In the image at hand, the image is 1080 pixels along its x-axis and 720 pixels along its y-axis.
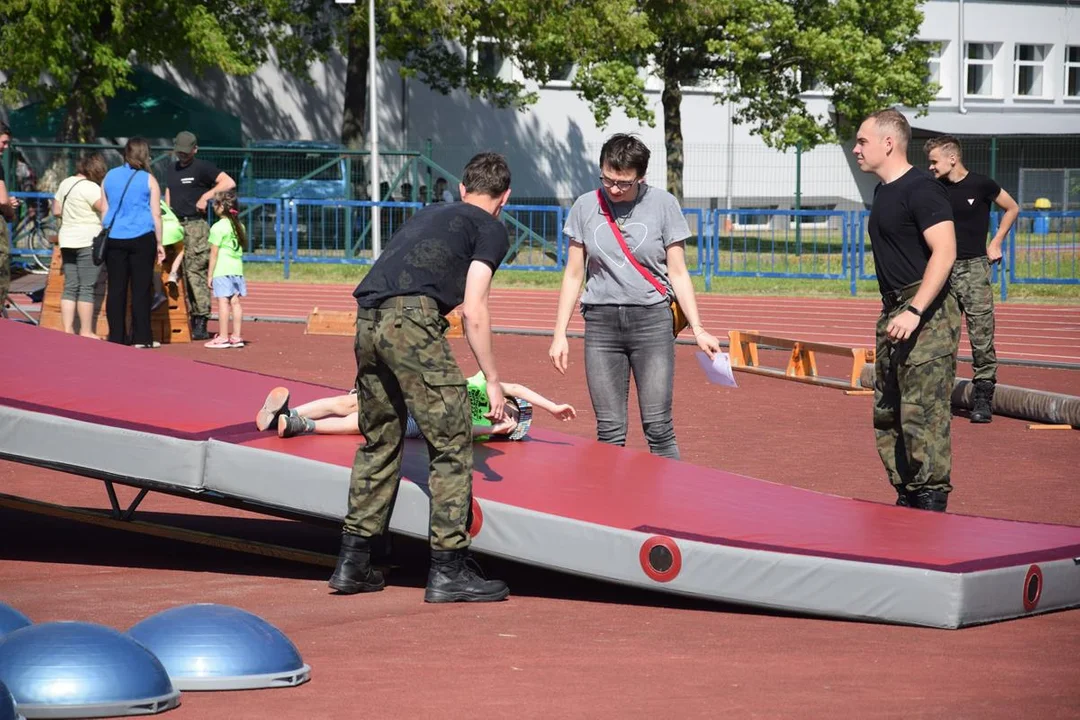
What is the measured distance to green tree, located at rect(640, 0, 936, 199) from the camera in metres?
35.2

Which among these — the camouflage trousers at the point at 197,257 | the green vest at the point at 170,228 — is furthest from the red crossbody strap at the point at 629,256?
the camouflage trousers at the point at 197,257

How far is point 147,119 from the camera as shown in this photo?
115 feet

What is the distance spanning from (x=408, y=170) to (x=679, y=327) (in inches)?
983

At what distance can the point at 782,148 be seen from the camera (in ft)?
120

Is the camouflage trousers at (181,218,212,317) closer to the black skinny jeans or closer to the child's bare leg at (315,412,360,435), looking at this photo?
the black skinny jeans

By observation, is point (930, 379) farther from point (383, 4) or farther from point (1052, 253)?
point (383, 4)

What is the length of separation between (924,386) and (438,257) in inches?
99.9

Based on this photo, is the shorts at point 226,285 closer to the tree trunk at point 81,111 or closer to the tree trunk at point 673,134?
the tree trunk at point 81,111

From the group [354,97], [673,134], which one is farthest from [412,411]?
[673,134]

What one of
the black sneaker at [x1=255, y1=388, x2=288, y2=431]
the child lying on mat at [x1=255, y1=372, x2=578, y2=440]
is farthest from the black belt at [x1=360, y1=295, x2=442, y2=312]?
the black sneaker at [x1=255, y1=388, x2=288, y2=431]

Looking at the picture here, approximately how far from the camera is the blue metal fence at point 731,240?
23.8 metres

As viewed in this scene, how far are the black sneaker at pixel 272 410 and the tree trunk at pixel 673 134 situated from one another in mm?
29657

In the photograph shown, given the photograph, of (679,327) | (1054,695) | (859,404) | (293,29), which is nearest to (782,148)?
(293,29)

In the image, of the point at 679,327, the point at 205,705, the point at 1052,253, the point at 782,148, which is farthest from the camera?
the point at 782,148
